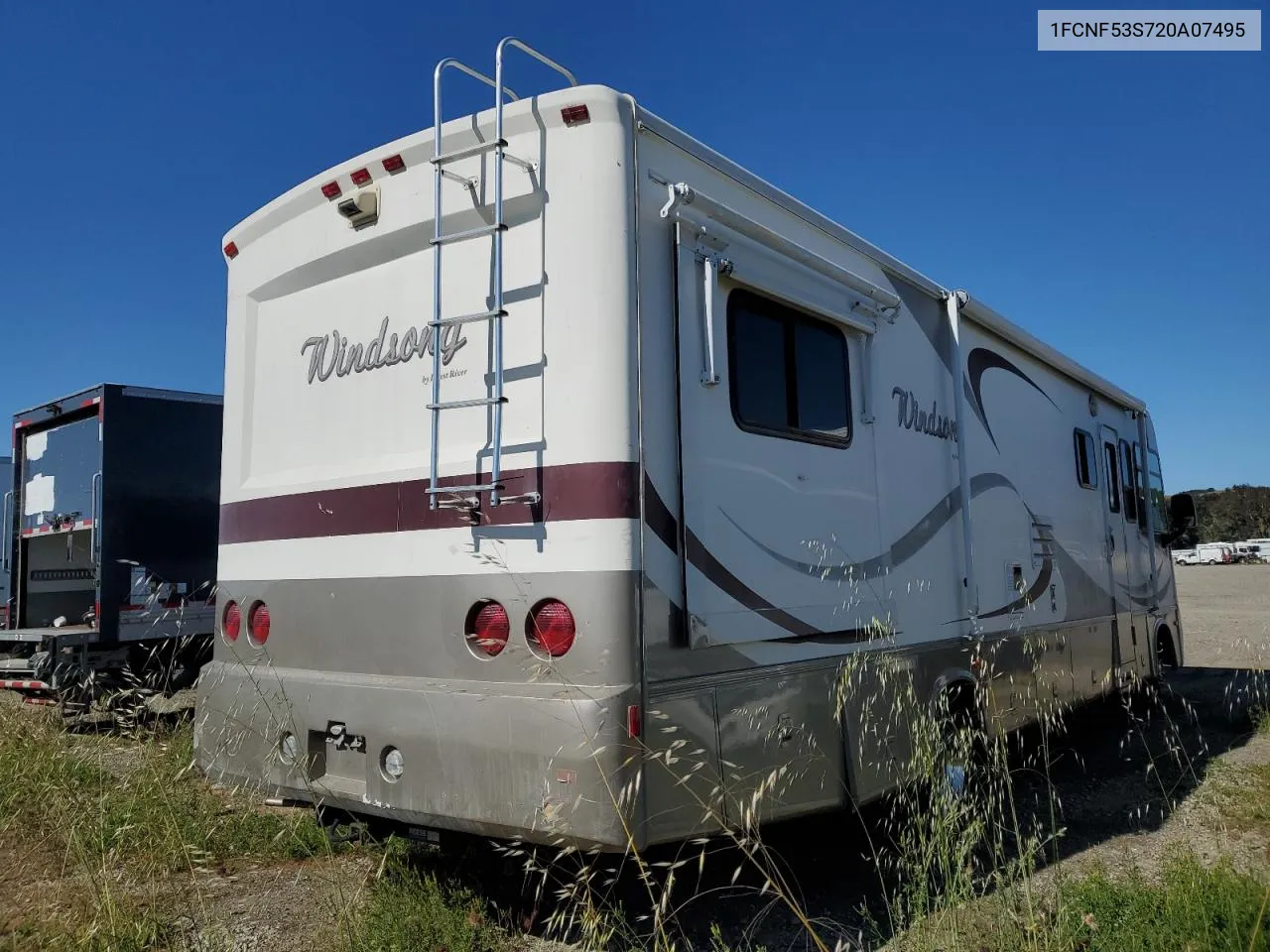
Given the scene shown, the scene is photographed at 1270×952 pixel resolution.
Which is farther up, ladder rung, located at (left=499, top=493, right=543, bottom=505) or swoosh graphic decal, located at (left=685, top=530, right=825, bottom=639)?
ladder rung, located at (left=499, top=493, right=543, bottom=505)

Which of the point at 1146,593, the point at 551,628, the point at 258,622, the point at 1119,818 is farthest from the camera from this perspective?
the point at 1146,593

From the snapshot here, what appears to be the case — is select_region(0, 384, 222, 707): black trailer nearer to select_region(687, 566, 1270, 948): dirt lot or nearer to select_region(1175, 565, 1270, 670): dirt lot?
select_region(687, 566, 1270, 948): dirt lot

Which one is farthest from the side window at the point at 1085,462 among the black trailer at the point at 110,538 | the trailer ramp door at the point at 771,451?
the black trailer at the point at 110,538

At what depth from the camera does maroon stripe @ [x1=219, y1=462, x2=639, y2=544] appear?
3.13 metres

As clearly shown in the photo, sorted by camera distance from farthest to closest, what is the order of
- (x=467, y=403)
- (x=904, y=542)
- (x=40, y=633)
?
(x=40, y=633), (x=904, y=542), (x=467, y=403)

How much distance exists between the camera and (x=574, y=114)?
3342mm

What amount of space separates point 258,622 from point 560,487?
180 centimetres

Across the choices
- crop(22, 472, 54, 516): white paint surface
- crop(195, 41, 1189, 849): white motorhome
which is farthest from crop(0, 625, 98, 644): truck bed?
crop(195, 41, 1189, 849): white motorhome

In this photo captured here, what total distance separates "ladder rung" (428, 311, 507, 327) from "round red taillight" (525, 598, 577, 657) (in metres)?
1.03

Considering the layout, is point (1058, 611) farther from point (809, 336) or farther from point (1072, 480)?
point (809, 336)

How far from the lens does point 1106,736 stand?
7934mm

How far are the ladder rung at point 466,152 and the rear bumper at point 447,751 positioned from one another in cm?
194

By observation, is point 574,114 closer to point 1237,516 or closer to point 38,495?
→ point 38,495

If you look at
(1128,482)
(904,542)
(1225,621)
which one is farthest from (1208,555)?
(904,542)
